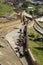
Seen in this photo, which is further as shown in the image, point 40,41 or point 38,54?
point 40,41

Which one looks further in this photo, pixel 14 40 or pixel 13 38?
pixel 13 38

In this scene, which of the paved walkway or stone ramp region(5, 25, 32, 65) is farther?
the paved walkway

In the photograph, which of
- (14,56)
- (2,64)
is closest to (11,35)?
(14,56)

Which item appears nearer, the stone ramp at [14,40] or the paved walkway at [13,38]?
the stone ramp at [14,40]

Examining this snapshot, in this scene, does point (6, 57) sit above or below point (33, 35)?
above

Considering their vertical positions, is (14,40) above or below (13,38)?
above

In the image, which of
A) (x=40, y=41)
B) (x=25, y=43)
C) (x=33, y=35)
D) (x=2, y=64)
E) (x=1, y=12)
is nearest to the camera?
(x=2, y=64)

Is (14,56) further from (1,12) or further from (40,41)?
(1,12)

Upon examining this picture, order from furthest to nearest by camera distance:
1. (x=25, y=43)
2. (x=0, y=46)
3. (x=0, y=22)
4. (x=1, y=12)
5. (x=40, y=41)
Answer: (x=1, y=12), (x=0, y=22), (x=40, y=41), (x=25, y=43), (x=0, y=46)

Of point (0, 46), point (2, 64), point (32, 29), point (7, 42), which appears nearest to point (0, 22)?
point (32, 29)

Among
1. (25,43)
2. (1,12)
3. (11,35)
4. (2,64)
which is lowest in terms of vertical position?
(1,12)
